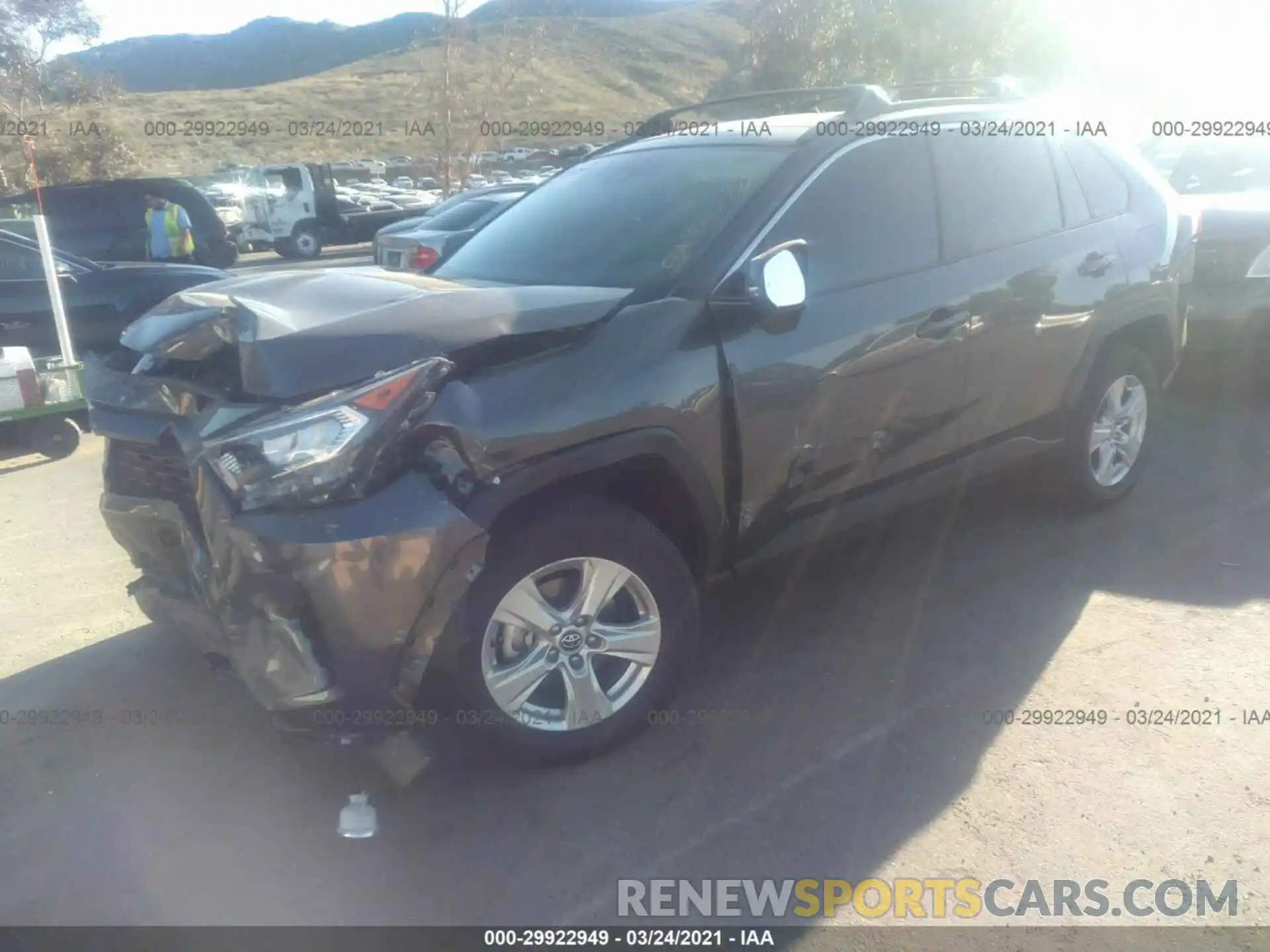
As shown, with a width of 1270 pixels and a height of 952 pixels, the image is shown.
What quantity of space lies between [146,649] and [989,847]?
312 cm

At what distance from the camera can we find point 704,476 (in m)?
3.35

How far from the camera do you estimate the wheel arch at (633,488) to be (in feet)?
9.60

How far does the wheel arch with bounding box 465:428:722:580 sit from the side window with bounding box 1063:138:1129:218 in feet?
8.69

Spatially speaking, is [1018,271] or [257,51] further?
[257,51]

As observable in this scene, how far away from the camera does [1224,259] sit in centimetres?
700

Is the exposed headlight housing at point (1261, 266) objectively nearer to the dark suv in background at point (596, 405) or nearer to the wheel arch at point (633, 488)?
the dark suv in background at point (596, 405)

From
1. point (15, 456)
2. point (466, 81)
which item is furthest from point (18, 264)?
point (466, 81)

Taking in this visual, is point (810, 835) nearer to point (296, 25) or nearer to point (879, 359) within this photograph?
point (879, 359)

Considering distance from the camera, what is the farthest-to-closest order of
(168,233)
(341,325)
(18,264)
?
1. (168,233)
2. (18,264)
3. (341,325)

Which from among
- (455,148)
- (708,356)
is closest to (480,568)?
(708,356)

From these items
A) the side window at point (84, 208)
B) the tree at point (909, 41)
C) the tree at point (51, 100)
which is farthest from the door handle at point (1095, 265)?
the tree at point (51, 100)

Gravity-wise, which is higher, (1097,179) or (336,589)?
(1097,179)

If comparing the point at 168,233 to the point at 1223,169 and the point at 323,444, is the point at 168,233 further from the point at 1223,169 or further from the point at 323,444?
the point at 323,444

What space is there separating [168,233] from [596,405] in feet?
45.6
